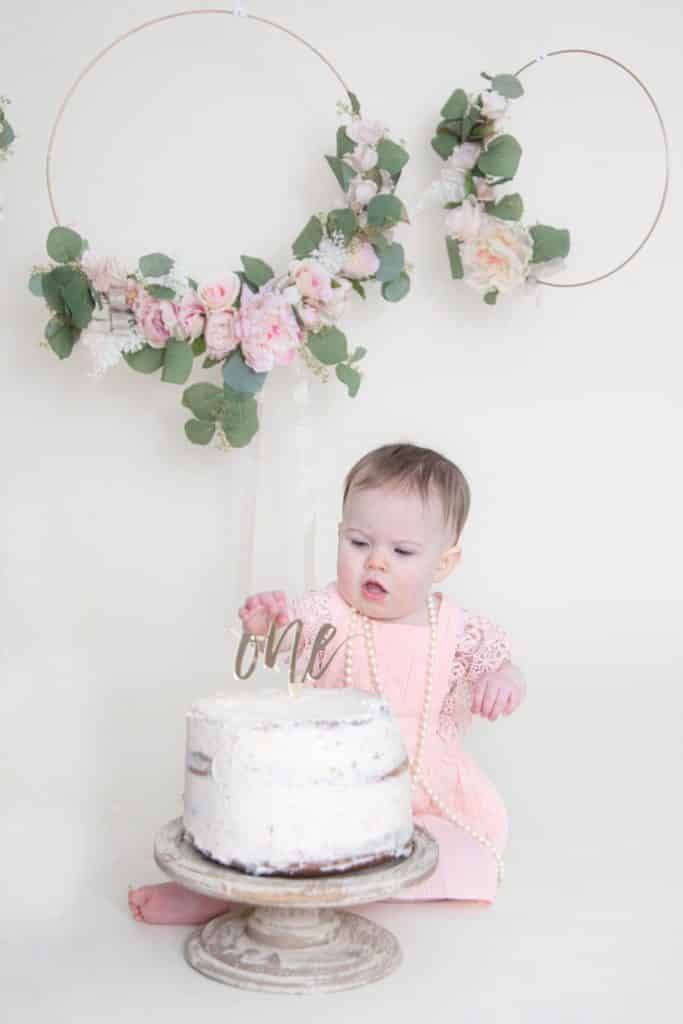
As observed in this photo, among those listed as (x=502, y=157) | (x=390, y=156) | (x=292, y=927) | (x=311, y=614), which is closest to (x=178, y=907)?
(x=292, y=927)

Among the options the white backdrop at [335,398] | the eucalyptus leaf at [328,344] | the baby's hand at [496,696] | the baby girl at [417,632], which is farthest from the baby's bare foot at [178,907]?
the eucalyptus leaf at [328,344]

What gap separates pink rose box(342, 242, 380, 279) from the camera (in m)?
2.86

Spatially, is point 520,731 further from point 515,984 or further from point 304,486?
point 515,984

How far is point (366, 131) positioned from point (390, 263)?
Answer: 267 millimetres

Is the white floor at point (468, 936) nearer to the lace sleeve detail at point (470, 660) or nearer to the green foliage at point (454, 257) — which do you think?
the lace sleeve detail at point (470, 660)

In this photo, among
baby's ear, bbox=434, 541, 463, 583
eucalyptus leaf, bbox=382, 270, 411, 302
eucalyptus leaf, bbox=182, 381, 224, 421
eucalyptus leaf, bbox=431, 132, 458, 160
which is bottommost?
baby's ear, bbox=434, 541, 463, 583

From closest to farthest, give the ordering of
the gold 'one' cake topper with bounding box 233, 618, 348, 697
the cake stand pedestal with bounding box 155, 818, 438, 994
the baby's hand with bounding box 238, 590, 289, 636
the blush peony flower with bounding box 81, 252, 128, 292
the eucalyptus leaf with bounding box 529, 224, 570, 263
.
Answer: the cake stand pedestal with bounding box 155, 818, 438, 994 → the gold 'one' cake topper with bounding box 233, 618, 348, 697 → the baby's hand with bounding box 238, 590, 289, 636 → the blush peony flower with bounding box 81, 252, 128, 292 → the eucalyptus leaf with bounding box 529, 224, 570, 263

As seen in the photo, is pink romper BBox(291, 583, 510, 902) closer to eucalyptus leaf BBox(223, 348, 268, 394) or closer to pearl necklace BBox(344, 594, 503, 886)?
pearl necklace BBox(344, 594, 503, 886)

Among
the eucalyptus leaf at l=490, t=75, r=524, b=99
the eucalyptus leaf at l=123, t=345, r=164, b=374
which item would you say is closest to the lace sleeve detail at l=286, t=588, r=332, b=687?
the eucalyptus leaf at l=123, t=345, r=164, b=374

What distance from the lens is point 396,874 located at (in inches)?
70.8

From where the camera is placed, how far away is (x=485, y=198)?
Result: 2.94m

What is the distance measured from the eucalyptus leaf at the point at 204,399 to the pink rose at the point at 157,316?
5.6 inches

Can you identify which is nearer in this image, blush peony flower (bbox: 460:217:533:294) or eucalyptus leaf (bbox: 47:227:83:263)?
eucalyptus leaf (bbox: 47:227:83:263)

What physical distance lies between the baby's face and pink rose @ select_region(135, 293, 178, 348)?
2.10 ft
